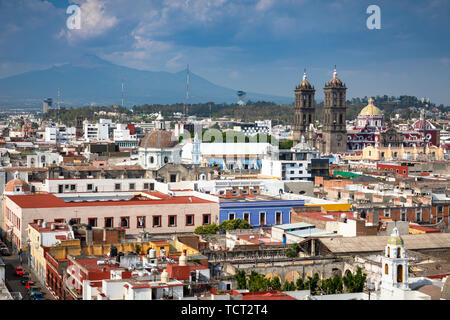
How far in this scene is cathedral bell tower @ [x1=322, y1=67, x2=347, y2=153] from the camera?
8456 cm

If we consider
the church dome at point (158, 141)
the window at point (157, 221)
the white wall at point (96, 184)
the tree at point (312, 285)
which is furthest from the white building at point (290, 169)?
the tree at point (312, 285)

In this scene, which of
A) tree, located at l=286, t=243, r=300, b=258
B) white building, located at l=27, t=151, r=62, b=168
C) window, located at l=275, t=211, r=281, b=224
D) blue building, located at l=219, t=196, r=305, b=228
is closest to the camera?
tree, located at l=286, t=243, r=300, b=258

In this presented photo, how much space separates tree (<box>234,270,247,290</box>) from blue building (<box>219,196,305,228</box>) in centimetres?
1366

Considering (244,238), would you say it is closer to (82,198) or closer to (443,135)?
(82,198)

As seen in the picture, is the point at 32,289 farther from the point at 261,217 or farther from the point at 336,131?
the point at 336,131

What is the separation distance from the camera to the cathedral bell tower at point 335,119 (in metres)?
84.6

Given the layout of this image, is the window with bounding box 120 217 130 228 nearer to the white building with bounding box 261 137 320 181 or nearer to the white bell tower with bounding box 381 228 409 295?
the white bell tower with bounding box 381 228 409 295

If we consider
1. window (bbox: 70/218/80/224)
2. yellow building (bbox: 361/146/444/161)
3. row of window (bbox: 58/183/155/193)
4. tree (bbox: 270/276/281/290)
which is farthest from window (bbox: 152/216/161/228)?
yellow building (bbox: 361/146/444/161)

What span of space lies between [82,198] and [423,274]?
2002 cm

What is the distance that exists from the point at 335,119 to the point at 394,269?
231ft

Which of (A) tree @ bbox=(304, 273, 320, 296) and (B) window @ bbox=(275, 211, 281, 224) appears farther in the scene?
(B) window @ bbox=(275, 211, 281, 224)

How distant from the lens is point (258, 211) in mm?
32031

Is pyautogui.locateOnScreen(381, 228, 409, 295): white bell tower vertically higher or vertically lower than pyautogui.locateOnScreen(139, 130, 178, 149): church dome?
lower
